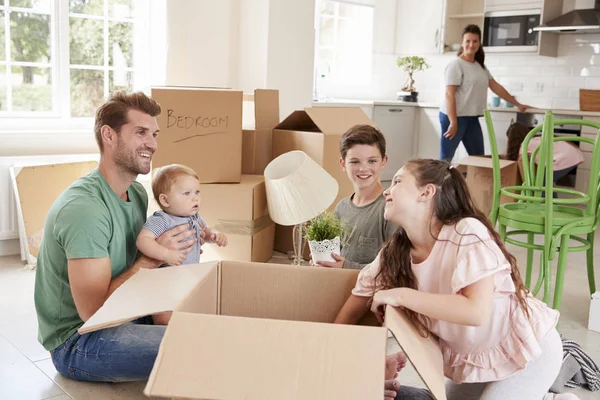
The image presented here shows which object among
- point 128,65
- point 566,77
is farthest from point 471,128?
point 128,65

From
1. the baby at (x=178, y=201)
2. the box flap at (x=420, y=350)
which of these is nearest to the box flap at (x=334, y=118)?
the baby at (x=178, y=201)

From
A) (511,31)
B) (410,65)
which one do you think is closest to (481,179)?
(511,31)

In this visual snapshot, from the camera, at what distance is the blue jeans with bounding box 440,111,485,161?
5914 mm

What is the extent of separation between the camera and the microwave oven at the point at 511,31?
6.70 meters

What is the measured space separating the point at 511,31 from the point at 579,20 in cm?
69

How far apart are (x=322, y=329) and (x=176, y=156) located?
106 inches

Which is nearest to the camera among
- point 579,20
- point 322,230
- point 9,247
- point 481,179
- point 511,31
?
point 322,230

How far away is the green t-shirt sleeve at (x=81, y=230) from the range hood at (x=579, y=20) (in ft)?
18.3

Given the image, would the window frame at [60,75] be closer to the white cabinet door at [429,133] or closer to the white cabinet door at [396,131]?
the white cabinet door at [396,131]

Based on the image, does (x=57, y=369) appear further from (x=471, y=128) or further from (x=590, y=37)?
(x=590, y=37)

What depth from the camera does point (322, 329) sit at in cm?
115

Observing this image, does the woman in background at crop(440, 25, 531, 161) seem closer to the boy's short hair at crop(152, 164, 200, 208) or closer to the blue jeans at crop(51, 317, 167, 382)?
the boy's short hair at crop(152, 164, 200, 208)

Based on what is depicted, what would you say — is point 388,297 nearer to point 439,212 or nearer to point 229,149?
point 439,212

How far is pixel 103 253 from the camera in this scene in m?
2.07
